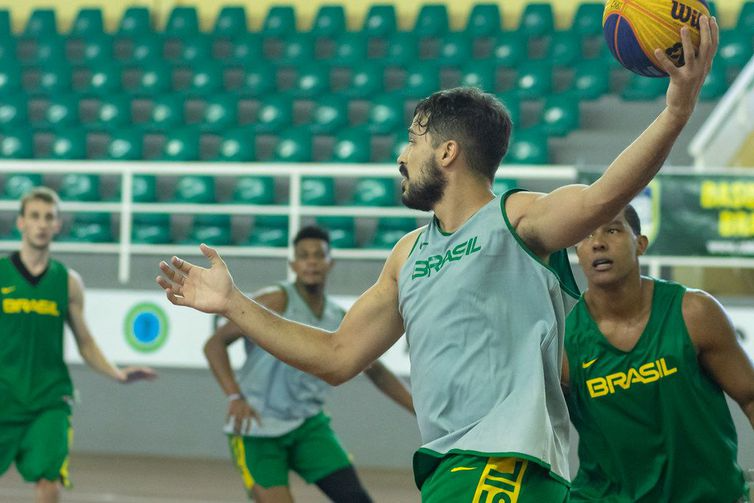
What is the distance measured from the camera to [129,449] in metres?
10.8

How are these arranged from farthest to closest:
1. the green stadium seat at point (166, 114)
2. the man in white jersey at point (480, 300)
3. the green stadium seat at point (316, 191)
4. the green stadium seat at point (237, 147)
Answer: the green stadium seat at point (166, 114) → the green stadium seat at point (237, 147) → the green stadium seat at point (316, 191) → the man in white jersey at point (480, 300)

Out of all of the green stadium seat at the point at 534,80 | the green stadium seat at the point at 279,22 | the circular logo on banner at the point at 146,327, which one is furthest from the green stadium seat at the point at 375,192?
the green stadium seat at the point at 279,22

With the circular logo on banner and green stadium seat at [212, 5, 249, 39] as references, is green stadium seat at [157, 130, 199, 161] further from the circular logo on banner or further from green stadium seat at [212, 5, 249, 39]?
the circular logo on banner

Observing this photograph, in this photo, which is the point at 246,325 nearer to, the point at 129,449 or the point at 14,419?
the point at 14,419

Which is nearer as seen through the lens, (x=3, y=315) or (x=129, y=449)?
(x=3, y=315)

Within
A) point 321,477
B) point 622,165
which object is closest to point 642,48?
point 622,165

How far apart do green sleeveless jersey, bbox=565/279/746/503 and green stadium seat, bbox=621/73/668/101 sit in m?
9.27

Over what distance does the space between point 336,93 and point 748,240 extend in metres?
5.80

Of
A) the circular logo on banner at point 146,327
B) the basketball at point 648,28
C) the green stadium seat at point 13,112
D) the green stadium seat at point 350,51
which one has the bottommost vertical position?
the circular logo on banner at point 146,327

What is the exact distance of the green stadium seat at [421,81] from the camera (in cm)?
1338

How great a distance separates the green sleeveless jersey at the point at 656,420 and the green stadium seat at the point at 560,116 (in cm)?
874

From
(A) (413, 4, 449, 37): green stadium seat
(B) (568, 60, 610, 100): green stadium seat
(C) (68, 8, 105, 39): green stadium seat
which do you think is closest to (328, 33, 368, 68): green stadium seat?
(A) (413, 4, 449, 37): green stadium seat

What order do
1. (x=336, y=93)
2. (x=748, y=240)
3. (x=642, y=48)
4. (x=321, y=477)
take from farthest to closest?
(x=336, y=93)
(x=748, y=240)
(x=321, y=477)
(x=642, y=48)

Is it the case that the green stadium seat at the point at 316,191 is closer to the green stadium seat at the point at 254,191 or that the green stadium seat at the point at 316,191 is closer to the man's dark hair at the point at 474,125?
the green stadium seat at the point at 254,191
